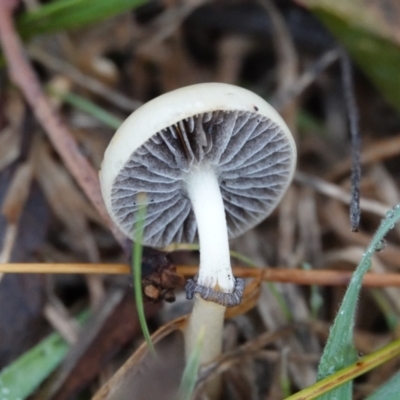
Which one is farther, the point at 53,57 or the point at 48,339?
the point at 53,57

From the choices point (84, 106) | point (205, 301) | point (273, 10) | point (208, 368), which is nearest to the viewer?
point (205, 301)

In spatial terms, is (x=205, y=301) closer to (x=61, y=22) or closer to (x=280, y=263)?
(x=280, y=263)

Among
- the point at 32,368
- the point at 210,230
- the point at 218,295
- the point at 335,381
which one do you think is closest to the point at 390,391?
the point at 335,381

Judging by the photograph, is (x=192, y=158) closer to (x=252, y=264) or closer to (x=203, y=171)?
(x=203, y=171)

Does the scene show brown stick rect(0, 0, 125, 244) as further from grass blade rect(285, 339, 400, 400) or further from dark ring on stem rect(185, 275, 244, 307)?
grass blade rect(285, 339, 400, 400)

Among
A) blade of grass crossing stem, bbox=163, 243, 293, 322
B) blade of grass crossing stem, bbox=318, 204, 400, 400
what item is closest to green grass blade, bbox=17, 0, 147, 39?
blade of grass crossing stem, bbox=163, 243, 293, 322

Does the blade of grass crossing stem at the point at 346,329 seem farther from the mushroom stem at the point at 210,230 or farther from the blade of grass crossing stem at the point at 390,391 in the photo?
the mushroom stem at the point at 210,230

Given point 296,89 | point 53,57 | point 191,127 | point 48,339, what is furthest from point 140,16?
point 48,339
